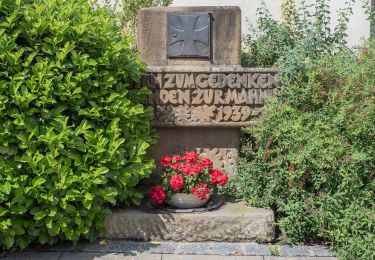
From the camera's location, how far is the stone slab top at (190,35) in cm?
506

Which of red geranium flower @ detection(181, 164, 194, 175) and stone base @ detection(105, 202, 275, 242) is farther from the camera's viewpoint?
red geranium flower @ detection(181, 164, 194, 175)

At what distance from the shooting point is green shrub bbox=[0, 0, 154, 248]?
401cm

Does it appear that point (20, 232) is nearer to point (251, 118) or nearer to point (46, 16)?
point (46, 16)

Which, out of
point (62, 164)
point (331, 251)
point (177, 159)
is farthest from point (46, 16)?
point (331, 251)

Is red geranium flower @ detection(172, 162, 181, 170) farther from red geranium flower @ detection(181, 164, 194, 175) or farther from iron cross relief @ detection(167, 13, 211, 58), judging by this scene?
iron cross relief @ detection(167, 13, 211, 58)

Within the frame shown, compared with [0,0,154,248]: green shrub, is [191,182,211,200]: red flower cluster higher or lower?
lower

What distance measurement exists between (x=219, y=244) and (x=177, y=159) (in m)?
0.82

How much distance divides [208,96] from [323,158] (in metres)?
1.27

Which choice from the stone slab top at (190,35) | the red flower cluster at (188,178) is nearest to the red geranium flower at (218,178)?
the red flower cluster at (188,178)

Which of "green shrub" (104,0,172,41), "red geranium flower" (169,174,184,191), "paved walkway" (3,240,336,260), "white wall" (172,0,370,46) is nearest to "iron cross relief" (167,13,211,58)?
"red geranium flower" (169,174,184,191)

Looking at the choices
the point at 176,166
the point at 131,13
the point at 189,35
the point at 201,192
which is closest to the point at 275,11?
the point at 131,13

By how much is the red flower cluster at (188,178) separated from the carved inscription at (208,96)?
1.41 feet

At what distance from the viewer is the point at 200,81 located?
496 cm

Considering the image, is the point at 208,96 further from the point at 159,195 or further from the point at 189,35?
the point at 159,195
